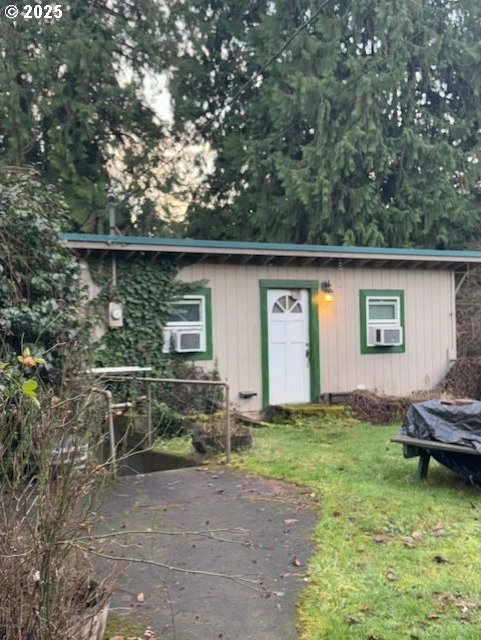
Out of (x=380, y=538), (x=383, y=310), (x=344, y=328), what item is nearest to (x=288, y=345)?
(x=344, y=328)

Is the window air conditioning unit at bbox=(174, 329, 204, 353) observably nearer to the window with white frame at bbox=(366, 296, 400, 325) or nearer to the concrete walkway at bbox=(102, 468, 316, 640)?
the window with white frame at bbox=(366, 296, 400, 325)

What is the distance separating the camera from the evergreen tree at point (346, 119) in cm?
1836

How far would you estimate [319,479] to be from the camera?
6.16m

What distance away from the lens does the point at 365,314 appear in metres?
11.5

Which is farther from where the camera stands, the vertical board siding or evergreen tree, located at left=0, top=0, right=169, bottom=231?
evergreen tree, located at left=0, top=0, right=169, bottom=231

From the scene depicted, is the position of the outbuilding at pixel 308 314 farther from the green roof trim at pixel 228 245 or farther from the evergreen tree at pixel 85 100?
the evergreen tree at pixel 85 100

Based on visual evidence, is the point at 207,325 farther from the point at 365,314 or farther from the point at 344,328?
the point at 365,314

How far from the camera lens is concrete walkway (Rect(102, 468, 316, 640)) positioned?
3.31 m

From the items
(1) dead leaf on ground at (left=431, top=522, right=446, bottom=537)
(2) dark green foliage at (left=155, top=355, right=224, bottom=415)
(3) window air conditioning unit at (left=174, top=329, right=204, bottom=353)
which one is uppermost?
(3) window air conditioning unit at (left=174, top=329, right=204, bottom=353)

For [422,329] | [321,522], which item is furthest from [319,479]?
[422,329]

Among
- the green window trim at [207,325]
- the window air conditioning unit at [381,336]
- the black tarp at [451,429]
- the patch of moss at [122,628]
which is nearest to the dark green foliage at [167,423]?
the green window trim at [207,325]

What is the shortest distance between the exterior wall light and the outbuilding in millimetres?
19

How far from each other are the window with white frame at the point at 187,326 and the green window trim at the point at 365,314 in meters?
3.01

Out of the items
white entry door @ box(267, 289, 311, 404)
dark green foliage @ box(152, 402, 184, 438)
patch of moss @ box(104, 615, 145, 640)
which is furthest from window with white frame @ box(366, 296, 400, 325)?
patch of moss @ box(104, 615, 145, 640)
